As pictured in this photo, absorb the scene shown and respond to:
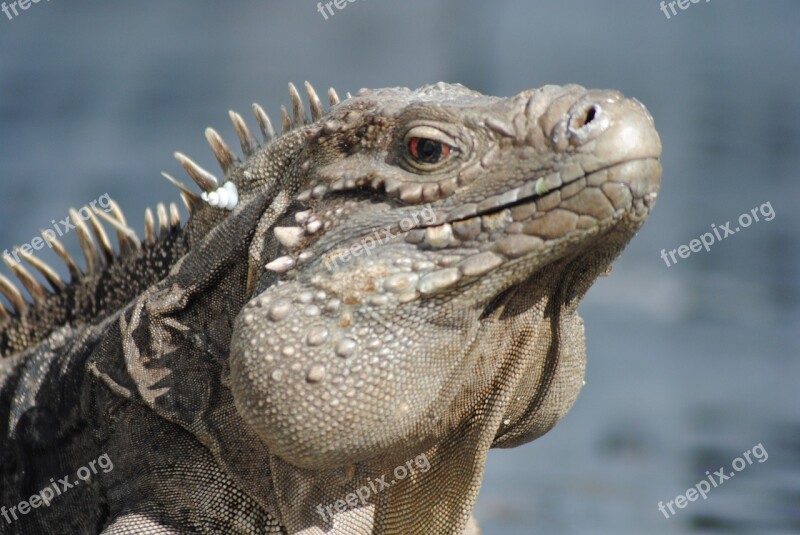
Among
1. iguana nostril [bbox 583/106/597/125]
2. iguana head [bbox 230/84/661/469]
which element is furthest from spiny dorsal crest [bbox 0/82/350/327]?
iguana nostril [bbox 583/106/597/125]

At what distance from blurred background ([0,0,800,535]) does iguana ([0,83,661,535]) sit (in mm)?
8023

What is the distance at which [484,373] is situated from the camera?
315cm

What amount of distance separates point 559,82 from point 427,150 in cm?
986

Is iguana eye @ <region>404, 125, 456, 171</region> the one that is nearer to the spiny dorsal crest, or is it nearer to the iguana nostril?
the iguana nostril

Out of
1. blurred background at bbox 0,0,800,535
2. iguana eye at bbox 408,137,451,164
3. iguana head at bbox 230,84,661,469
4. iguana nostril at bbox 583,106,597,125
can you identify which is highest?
iguana eye at bbox 408,137,451,164

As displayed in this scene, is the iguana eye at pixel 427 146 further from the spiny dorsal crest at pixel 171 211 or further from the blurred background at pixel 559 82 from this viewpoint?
the blurred background at pixel 559 82

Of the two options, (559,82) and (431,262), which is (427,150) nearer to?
(431,262)

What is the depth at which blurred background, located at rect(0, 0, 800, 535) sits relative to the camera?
40.3 feet

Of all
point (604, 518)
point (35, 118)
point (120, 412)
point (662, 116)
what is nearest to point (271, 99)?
point (35, 118)

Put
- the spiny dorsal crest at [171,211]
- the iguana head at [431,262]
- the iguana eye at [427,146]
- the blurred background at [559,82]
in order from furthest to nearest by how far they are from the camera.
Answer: the blurred background at [559,82]
the spiny dorsal crest at [171,211]
the iguana eye at [427,146]
the iguana head at [431,262]

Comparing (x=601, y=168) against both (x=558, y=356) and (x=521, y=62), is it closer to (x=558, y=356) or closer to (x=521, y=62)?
(x=558, y=356)

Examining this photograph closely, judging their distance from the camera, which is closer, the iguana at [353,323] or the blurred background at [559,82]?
the iguana at [353,323]

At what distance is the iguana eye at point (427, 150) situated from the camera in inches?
120

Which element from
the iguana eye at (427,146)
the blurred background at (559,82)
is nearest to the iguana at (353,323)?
the iguana eye at (427,146)
